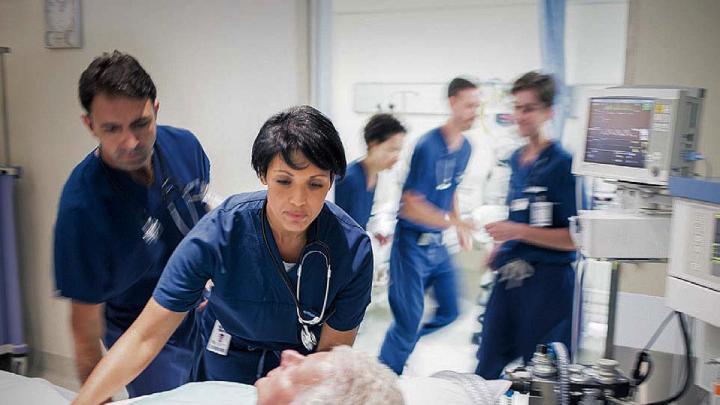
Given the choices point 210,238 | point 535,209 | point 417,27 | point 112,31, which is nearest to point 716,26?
point 535,209

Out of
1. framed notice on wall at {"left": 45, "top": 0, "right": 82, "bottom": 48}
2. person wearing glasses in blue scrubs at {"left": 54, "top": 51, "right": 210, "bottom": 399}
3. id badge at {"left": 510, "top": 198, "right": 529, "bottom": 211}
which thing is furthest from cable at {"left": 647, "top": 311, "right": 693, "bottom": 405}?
framed notice on wall at {"left": 45, "top": 0, "right": 82, "bottom": 48}

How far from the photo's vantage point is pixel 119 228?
75.5 inches

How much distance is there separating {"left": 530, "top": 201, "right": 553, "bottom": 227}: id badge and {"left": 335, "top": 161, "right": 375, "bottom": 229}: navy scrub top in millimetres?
635

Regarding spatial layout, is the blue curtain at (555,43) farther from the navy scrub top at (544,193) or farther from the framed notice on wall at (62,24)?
the framed notice on wall at (62,24)

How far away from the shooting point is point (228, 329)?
1.84m

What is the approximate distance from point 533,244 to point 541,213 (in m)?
0.13

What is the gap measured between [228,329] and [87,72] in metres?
0.89

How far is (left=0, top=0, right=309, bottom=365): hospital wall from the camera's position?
221 cm

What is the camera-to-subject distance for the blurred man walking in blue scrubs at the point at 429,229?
256 cm

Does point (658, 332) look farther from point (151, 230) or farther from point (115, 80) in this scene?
point (115, 80)

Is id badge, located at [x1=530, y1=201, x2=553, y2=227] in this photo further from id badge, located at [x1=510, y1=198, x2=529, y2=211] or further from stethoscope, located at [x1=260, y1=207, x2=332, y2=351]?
stethoscope, located at [x1=260, y1=207, x2=332, y2=351]

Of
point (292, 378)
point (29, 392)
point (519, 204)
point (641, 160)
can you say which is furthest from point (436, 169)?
point (29, 392)

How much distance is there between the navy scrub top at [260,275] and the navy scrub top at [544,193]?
883 mm

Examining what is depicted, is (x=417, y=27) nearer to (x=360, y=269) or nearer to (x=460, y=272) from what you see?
(x=460, y=272)
